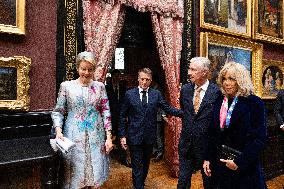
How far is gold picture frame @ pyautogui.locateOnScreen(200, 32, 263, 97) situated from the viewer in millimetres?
6781

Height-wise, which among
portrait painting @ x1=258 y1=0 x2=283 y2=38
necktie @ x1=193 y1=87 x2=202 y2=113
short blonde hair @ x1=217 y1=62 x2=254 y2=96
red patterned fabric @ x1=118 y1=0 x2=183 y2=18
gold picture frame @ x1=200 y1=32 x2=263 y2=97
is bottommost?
necktie @ x1=193 y1=87 x2=202 y2=113

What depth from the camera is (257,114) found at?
296cm

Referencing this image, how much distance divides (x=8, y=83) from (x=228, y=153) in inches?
110

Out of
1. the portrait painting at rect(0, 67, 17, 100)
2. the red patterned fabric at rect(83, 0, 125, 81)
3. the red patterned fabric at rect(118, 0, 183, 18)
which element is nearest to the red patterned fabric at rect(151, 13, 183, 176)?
the red patterned fabric at rect(118, 0, 183, 18)

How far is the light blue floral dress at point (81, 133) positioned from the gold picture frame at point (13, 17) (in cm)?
126

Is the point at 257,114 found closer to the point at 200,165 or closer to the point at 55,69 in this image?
Result: the point at 200,165

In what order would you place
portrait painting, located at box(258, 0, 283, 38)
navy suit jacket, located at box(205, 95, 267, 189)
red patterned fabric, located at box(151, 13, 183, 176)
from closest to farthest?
1. navy suit jacket, located at box(205, 95, 267, 189)
2. red patterned fabric, located at box(151, 13, 183, 176)
3. portrait painting, located at box(258, 0, 283, 38)

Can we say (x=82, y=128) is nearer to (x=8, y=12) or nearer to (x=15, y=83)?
(x=15, y=83)

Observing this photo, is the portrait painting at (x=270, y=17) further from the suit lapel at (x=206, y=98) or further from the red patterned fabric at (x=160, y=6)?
the suit lapel at (x=206, y=98)


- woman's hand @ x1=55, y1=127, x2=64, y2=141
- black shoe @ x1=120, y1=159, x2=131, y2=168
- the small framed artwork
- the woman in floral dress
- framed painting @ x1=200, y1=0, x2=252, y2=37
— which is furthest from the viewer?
the small framed artwork

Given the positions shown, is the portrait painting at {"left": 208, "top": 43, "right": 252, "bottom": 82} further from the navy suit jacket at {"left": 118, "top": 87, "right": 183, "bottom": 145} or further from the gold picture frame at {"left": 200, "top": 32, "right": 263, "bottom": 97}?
the navy suit jacket at {"left": 118, "top": 87, "right": 183, "bottom": 145}

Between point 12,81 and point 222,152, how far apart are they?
2721 millimetres

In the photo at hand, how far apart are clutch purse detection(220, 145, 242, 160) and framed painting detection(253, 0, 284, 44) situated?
17.9 feet

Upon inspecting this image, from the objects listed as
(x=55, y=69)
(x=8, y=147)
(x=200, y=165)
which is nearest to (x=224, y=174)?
(x=200, y=165)
